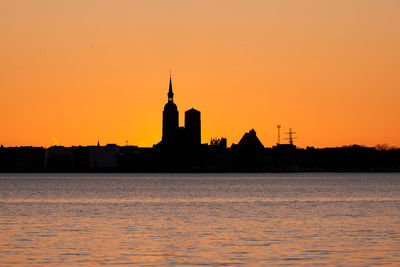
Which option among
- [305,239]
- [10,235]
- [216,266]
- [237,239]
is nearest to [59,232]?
[10,235]

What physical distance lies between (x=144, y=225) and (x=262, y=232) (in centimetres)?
1091

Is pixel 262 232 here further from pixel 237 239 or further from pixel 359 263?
pixel 359 263

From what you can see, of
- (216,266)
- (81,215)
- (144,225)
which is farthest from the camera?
(81,215)

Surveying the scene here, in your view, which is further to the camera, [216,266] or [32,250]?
[32,250]

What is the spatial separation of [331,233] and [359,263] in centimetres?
1555

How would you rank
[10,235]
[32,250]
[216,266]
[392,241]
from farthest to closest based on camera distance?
1. [10,235]
2. [392,241]
3. [32,250]
4. [216,266]

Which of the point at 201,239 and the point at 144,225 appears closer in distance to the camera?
the point at 201,239

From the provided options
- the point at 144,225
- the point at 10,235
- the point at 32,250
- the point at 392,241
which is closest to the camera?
the point at 32,250

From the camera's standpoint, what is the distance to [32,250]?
4512 cm

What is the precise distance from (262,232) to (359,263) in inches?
654

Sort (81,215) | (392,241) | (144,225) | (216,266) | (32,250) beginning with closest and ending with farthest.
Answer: (216,266) → (32,250) → (392,241) → (144,225) → (81,215)

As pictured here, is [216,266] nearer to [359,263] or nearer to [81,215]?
[359,263]

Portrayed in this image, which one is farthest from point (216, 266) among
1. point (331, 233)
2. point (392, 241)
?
point (331, 233)

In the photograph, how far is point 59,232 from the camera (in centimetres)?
5631
